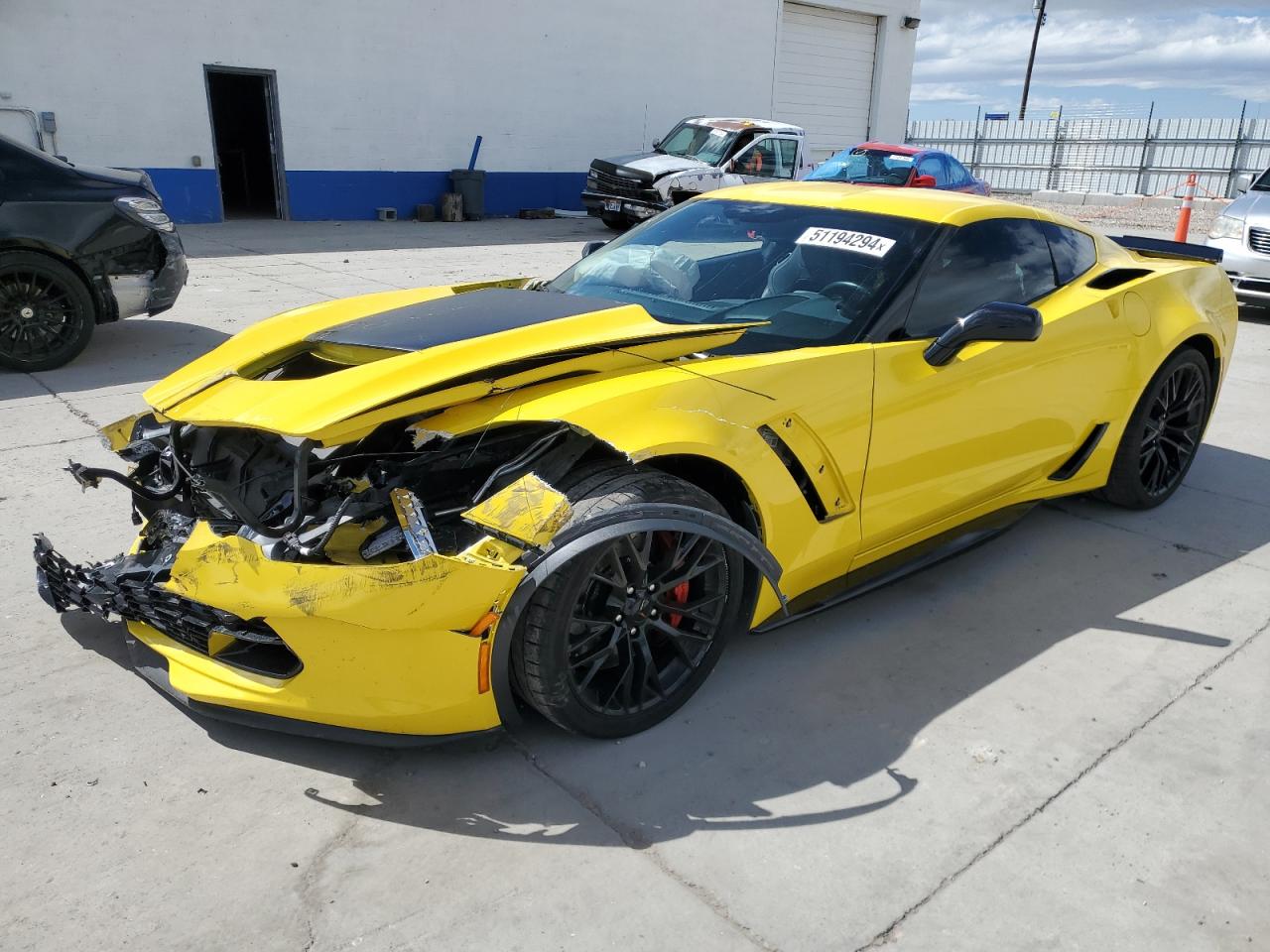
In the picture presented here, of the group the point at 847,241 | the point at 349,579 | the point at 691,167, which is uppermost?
the point at 691,167

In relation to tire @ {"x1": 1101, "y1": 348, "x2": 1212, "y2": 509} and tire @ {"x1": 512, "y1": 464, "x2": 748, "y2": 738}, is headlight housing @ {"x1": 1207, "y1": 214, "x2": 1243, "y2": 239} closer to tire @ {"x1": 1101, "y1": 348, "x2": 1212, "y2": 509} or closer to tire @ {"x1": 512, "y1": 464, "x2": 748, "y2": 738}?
tire @ {"x1": 1101, "y1": 348, "x2": 1212, "y2": 509}

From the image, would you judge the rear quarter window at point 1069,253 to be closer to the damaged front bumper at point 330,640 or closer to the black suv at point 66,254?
the damaged front bumper at point 330,640

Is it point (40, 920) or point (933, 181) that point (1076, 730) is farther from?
point (933, 181)

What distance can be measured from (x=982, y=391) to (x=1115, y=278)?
132cm

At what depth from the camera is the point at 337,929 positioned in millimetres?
2168

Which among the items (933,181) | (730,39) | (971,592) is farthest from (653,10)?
(971,592)

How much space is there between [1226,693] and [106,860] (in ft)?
10.7

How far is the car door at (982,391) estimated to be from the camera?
323cm

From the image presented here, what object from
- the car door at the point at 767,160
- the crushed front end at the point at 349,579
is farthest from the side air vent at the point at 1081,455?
the car door at the point at 767,160

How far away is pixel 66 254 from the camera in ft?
21.4

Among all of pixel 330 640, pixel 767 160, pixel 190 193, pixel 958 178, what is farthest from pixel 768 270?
pixel 190 193

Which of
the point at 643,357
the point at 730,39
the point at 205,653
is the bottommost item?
the point at 205,653

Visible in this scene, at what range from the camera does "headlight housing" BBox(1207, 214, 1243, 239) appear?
987cm

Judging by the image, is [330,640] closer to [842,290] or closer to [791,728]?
[791,728]
